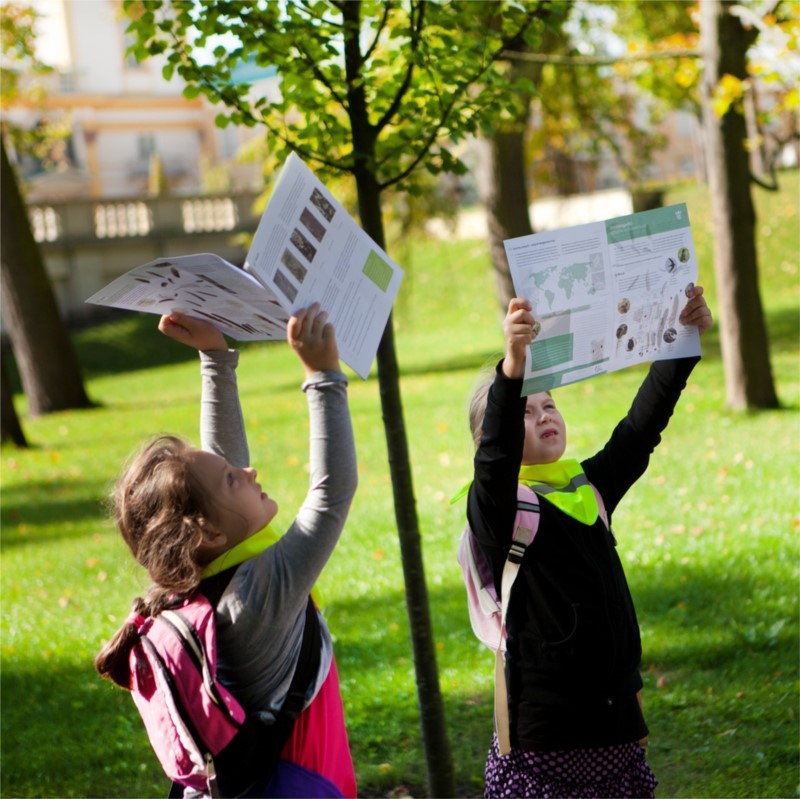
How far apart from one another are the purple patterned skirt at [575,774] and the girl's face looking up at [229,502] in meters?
0.87

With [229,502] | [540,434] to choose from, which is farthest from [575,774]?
[229,502]

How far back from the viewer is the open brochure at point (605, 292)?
8.48 ft

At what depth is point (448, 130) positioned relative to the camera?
3.82m

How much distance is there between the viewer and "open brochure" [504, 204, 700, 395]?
2.59 m

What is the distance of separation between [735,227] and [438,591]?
16.9 feet

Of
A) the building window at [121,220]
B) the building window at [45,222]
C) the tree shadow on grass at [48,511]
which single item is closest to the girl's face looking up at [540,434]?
the tree shadow on grass at [48,511]

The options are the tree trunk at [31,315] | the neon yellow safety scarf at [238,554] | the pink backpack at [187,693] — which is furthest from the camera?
the tree trunk at [31,315]

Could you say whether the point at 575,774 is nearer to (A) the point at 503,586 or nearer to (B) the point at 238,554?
(A) the point at 503,586

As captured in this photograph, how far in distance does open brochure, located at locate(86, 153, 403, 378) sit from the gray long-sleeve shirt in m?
0.14

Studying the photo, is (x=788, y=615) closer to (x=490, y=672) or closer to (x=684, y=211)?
(x=490, y=672)

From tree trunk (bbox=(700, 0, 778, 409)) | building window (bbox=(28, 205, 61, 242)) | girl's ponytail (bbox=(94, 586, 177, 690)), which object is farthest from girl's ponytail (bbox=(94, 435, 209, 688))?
building window (bbox=(28, 205, 61, 242))

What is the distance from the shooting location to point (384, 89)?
12.8 feet

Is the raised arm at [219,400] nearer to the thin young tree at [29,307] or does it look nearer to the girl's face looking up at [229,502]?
the girl's face looking up at [229,502]

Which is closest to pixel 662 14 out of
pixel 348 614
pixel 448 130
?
pixel 348 614
